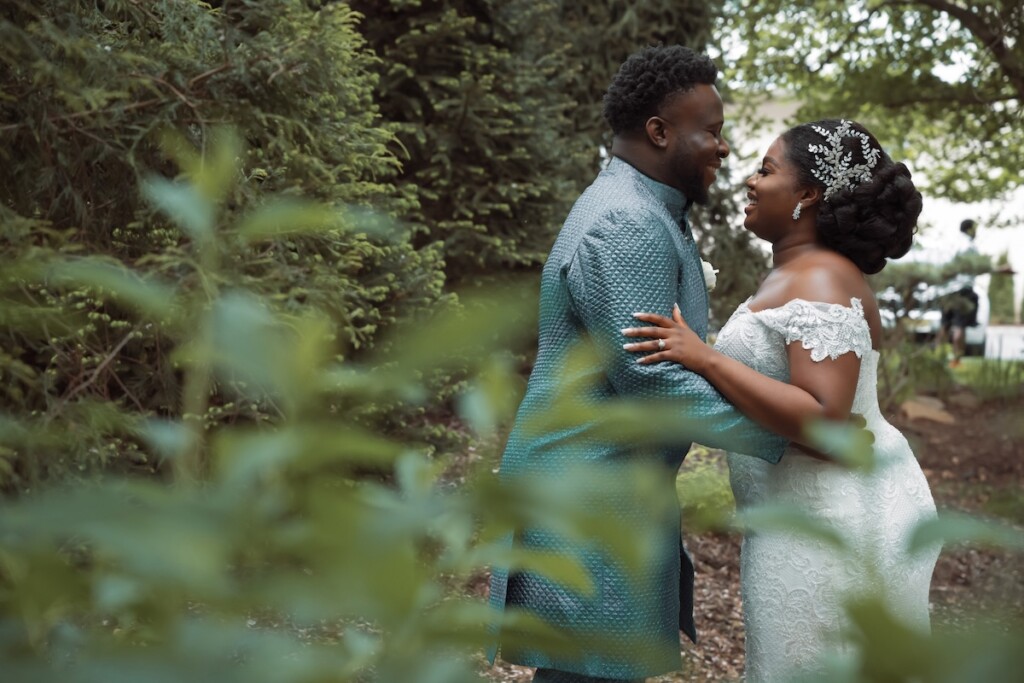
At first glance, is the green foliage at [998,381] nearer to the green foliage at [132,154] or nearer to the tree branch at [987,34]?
the tree branch at [987,34]

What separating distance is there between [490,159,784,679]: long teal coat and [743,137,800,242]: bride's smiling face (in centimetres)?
30

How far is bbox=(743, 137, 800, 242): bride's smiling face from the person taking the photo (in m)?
2.93

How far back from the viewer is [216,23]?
389 cm

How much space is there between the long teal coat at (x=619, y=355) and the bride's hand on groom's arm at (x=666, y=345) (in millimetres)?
20

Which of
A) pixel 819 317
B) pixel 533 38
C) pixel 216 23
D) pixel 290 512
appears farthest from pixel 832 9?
pixel 290 512

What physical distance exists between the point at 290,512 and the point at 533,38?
27.3ft

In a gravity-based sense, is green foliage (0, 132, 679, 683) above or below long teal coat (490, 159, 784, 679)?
below

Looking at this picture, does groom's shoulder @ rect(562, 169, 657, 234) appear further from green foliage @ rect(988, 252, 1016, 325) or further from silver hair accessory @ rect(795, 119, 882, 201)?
green foliage @ rect(988, 252, 1016, 325)

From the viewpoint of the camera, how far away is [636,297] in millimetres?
2471

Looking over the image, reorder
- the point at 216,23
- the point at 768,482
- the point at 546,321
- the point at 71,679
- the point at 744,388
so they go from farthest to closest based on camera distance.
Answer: the point at 216,23, the point at 768,482, the point at 546,321, the point at 744,388, the point at 71,679

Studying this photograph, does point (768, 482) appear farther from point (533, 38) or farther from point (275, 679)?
point (533, 38)

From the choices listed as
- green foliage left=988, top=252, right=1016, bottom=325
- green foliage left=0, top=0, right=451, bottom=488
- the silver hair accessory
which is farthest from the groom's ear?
green foliage left=988, top=252, right=1016, bottom=325

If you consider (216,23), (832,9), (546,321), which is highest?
(832,9)

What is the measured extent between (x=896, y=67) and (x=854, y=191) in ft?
33.9
